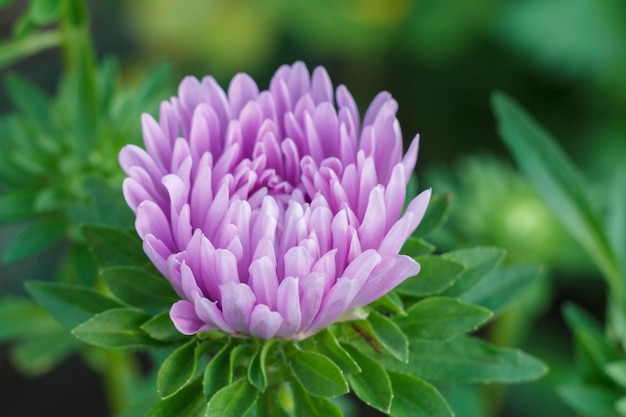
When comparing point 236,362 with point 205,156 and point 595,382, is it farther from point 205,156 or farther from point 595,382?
point 595,382

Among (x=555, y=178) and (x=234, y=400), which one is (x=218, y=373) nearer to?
(x=234, y=400)

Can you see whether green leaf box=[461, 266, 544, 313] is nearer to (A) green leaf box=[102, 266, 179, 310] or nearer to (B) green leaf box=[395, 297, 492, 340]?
(B) green leaf box=[395, 297, 492, 340]

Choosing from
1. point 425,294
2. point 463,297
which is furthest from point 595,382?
point 425,294

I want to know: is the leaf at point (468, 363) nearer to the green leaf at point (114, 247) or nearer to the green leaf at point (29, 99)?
the green leaf at point (114, 247)

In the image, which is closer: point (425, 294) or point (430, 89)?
point (425, 294)

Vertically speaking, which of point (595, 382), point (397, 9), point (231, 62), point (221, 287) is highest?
point (397, 9)

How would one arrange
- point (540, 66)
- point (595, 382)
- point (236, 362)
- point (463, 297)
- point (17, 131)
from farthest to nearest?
point (540, 66)
point (17, 131)
point (595, 382)
point (463, 297)
point (236, 362)
